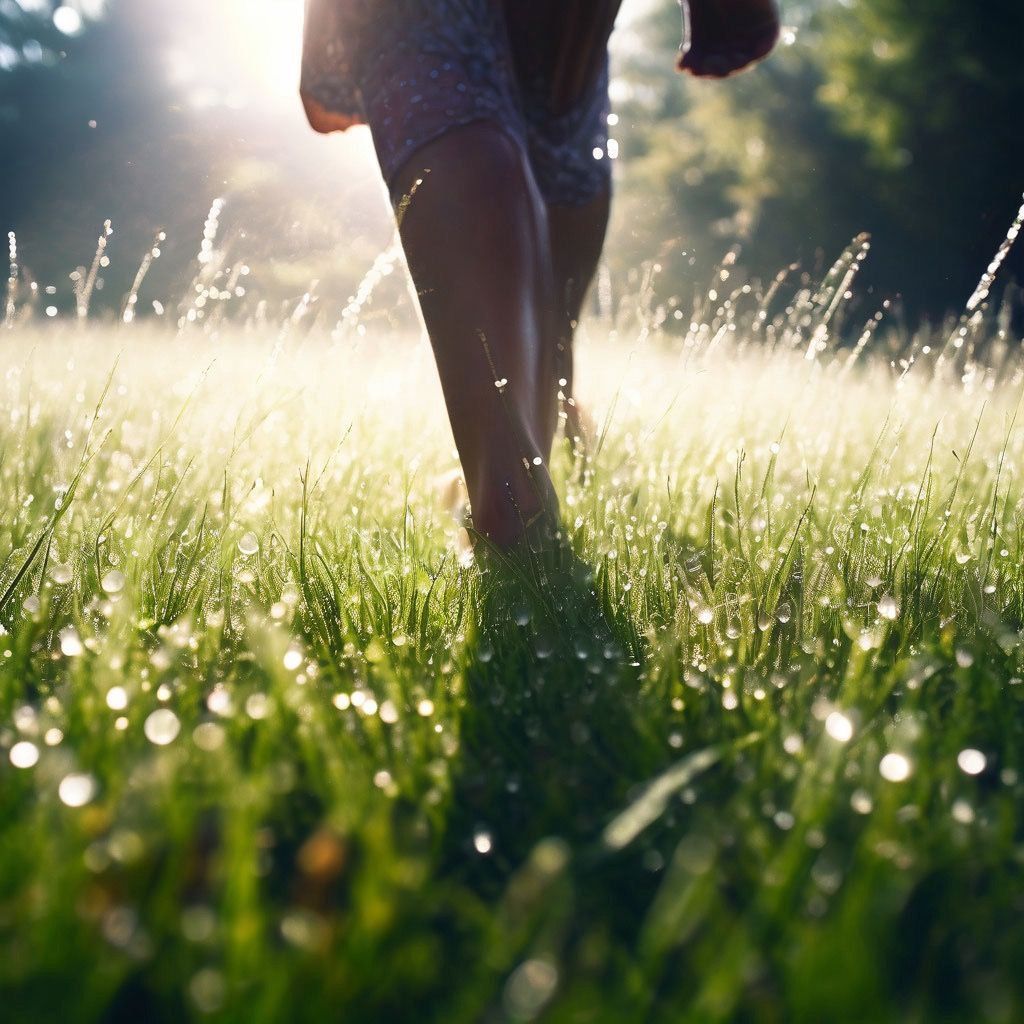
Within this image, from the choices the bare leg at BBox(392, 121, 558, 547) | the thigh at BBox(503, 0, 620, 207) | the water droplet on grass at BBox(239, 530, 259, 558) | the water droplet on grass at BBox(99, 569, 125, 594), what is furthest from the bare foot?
the water droplet on grass at BBox(99, 569, 125, 594)

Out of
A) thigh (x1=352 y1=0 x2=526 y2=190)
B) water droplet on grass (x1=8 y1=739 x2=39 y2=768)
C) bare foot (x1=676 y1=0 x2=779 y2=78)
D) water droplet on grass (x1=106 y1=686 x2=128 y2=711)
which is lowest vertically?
water droplet on grass (x1=8 y1=739 x2=39 y2=768)

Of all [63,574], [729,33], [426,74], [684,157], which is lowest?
[63,574]

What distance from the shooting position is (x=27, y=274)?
1.92 meters

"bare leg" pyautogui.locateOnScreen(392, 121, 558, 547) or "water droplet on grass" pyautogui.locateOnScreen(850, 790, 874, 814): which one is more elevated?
"bare leg" pyautogui.locateOnScreen(392, 121, 558, 547)

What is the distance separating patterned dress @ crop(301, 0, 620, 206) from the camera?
154 cm

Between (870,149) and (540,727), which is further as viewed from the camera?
(870,149)

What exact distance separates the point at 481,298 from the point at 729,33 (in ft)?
3.37

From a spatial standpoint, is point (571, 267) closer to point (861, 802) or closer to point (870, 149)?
point (861, 802)

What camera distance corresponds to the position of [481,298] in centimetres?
149

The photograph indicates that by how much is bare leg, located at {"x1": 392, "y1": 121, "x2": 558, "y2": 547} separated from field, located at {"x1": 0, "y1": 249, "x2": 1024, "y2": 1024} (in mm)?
151

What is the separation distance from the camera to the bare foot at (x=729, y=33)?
2.00m

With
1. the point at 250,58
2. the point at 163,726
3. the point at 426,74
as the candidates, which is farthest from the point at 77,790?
the point at 250,58

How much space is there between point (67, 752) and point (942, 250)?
16.8 meters

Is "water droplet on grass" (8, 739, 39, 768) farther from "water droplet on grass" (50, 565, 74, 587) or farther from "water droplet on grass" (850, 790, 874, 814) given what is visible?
"water droplet on grass" (850, 790, 874, 814)
